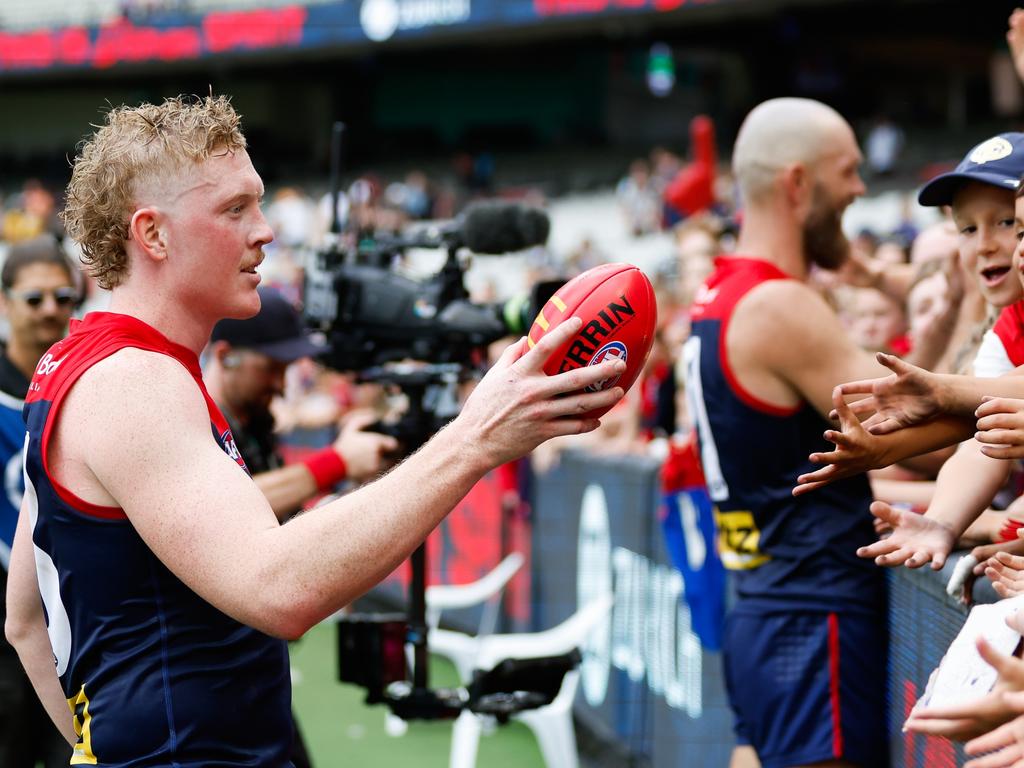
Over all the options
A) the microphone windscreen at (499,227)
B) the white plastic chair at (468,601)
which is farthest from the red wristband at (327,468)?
the white plastic chair at (468,601)

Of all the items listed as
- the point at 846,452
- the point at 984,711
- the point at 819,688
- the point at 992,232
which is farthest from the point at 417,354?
the point at 984,711

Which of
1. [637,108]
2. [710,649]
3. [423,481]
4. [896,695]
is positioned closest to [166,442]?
[423,481]

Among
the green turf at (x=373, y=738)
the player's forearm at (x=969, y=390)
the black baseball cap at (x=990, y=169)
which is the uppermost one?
the black baseball cap at (x=990, y=169)

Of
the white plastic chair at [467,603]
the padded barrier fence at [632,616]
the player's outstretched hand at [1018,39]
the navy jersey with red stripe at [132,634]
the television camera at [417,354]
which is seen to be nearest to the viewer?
the navy jersey with red stripe at [132,634]

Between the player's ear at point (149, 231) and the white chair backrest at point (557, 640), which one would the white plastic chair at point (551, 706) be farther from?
the player's ear at point (149, 231)

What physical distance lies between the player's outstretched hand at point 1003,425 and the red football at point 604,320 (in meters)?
0.50

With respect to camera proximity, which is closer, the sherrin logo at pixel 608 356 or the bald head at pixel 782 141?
the sherrin logo at pixel 608 356

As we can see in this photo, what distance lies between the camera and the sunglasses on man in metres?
3.92

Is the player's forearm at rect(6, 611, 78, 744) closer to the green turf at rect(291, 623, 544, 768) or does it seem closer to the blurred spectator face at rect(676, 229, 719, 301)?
the green turf at rect(291, 623, 544, 768)

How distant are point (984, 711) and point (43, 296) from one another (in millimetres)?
3178

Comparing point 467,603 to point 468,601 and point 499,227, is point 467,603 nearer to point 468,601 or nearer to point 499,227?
point 468,601

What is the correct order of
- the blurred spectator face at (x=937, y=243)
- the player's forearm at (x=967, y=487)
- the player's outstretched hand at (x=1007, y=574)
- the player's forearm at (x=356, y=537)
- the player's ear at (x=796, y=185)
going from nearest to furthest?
the player's forearm at (x=356, y=537) < the player's outstretched hand at (x=1007, y=574) < the player's forearm at (x=967, y=487) < the player's ear at (x=796, y=185) < the blurred spectator face at (x=937, y=243)

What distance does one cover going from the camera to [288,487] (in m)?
3.67

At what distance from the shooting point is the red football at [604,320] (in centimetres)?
182
